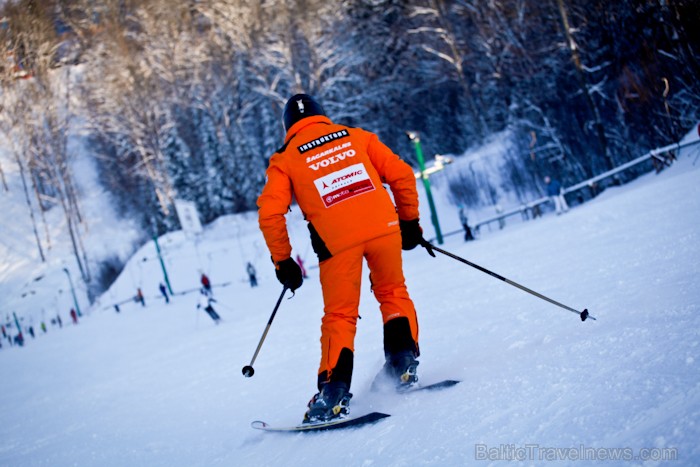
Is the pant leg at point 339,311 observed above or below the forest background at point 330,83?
below

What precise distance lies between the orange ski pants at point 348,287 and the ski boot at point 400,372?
154mm

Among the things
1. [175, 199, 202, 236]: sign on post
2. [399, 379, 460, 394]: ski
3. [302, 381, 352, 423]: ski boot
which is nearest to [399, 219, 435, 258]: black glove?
[399, 379, 460, 394]: ski

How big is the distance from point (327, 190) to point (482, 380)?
1.26 metres

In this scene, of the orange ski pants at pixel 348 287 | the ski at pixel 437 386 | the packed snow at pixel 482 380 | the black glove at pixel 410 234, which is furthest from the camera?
the black glove at pixel 410 234

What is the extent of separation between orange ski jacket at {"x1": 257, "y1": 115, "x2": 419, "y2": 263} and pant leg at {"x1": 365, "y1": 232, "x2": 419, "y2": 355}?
7cm

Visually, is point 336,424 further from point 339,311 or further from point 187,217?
point 187,217

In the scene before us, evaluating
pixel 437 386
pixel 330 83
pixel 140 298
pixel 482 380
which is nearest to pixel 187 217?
pixel 140 298

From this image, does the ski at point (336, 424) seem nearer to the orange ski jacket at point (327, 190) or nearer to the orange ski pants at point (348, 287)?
the orange ski pants at point (348, 287)

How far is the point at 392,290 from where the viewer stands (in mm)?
2830

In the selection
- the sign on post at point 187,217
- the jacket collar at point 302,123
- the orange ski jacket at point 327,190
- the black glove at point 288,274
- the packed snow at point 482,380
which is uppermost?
the sign on post at point 187,217

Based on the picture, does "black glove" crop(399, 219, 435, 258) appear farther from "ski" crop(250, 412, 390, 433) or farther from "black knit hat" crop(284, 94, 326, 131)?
"ski" crop(250, 412, 390, 433)

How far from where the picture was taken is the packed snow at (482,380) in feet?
5.73

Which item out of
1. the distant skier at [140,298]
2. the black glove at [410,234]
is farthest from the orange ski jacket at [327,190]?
the distant skier at [140,298]

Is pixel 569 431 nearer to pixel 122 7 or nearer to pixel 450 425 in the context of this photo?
pixel 450 425
